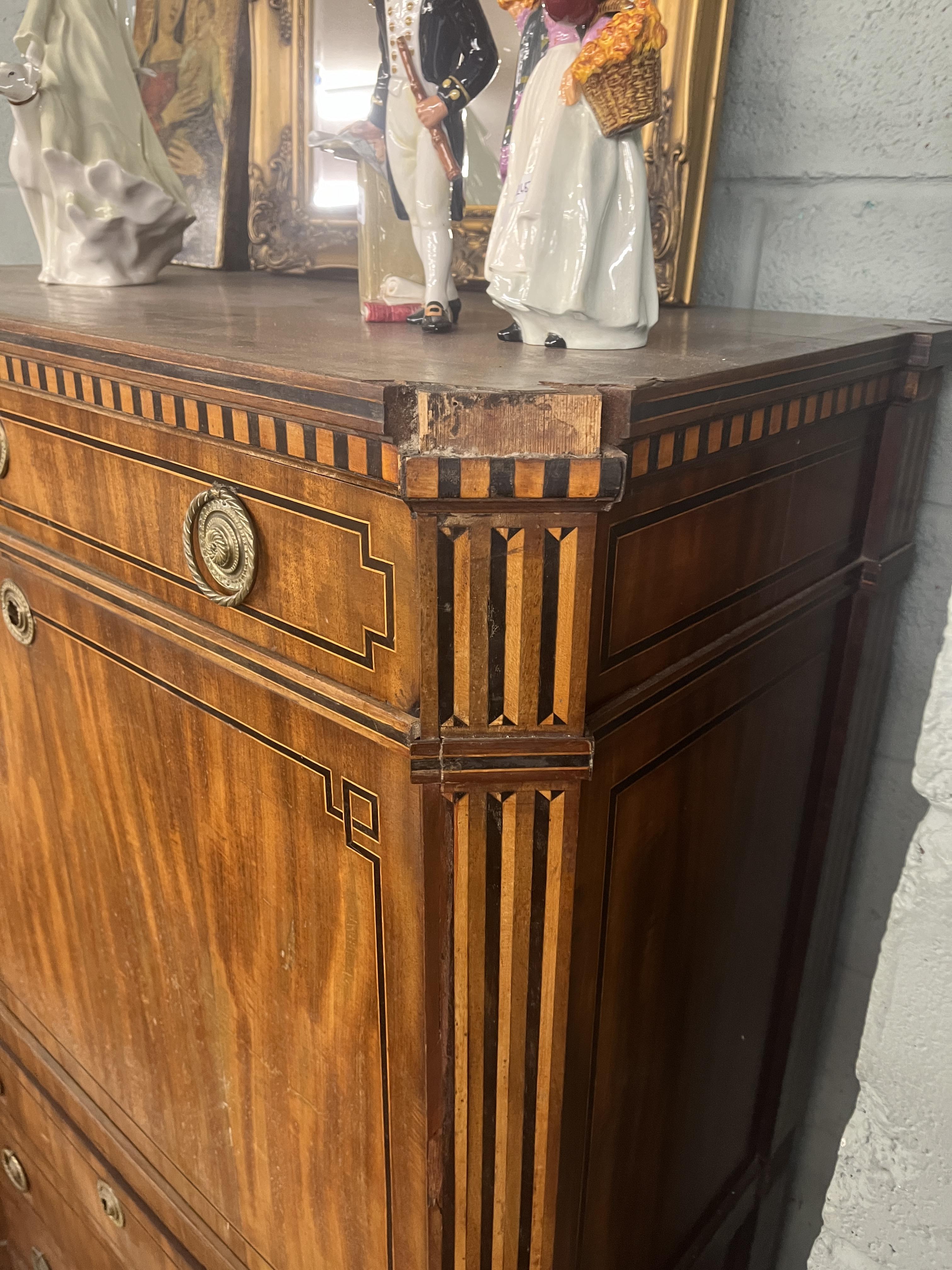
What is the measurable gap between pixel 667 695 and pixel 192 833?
0.38 metres

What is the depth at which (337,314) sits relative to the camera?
784 mm

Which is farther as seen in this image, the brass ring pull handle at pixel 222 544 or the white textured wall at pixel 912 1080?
the brass ring pull handle at pixel 222 544

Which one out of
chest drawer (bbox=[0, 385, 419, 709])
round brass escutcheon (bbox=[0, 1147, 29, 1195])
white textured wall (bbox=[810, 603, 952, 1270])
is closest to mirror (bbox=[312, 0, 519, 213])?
chest drawer (bbox=[0, 385, 419, 709])

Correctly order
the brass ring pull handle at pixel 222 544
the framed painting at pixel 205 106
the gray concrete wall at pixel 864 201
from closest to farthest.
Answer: the brass ring pull handle at pixel 222 544, the gray concrete wall at pixel 864 201, the framed painting at pixel 205 106

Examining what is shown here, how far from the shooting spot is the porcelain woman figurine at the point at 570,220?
580mm

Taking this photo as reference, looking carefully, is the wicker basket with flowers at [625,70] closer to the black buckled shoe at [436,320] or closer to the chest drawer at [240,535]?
the black buckled shoe at [436,320]

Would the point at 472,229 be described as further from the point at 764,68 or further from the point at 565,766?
the point at 565,766

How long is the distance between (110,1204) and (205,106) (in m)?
1.24

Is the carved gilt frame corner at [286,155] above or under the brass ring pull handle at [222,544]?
above

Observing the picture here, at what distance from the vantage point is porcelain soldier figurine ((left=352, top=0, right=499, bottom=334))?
2.16 feet

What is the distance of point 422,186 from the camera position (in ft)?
2.24

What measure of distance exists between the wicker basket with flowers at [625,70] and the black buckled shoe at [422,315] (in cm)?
18

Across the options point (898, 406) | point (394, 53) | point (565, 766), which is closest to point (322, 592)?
point (565, 766)

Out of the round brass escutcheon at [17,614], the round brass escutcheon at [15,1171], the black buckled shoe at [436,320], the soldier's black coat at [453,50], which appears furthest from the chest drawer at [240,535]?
the round brass escutcheon at [15,1171]
